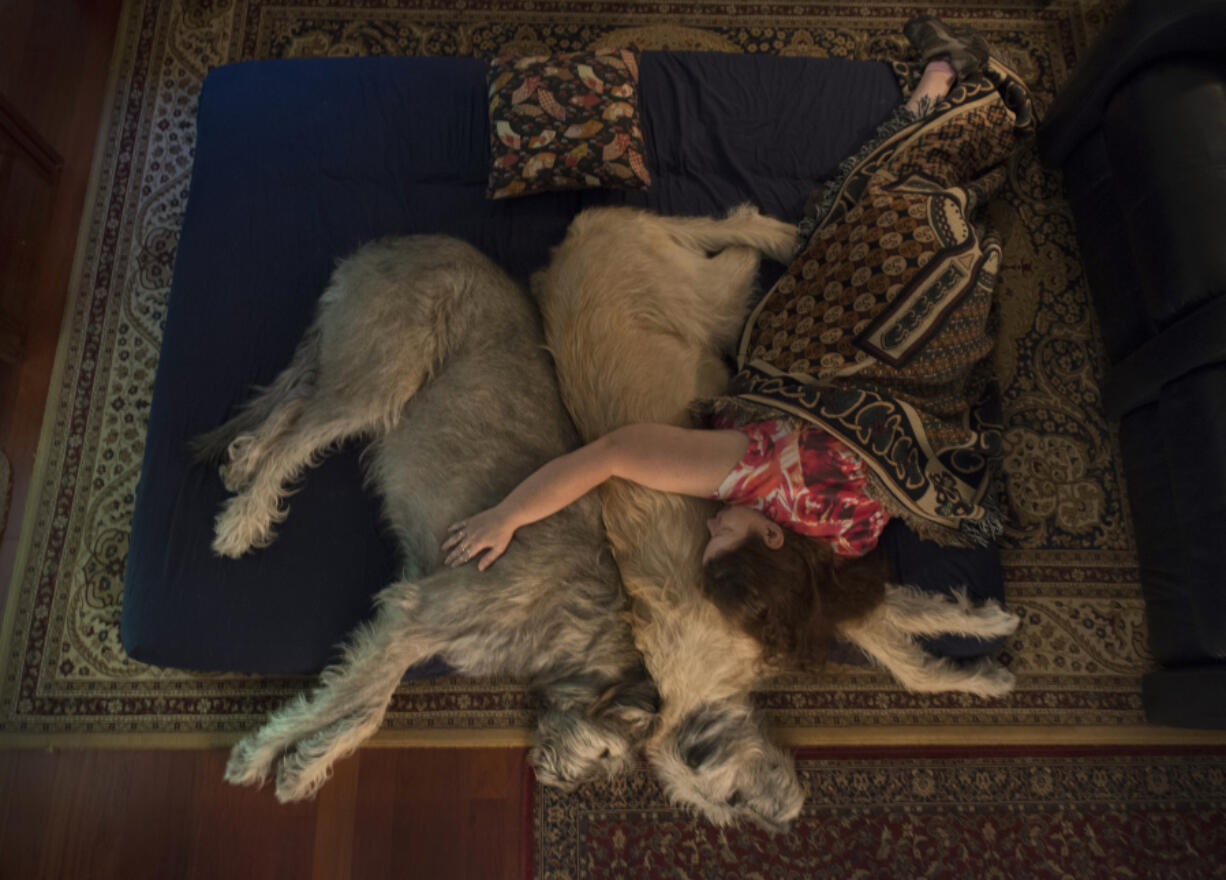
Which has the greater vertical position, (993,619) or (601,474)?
(601,474)

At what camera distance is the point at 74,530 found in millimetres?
2828

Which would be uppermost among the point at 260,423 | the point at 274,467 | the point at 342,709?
the point at 260,423

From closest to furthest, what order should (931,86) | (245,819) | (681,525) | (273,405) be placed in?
(681,525) → (273,405) → (245,819) → (931,86)

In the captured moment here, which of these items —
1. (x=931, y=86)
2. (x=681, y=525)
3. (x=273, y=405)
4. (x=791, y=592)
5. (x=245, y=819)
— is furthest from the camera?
(x=931, y=86)

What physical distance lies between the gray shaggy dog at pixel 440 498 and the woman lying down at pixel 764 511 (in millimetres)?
135

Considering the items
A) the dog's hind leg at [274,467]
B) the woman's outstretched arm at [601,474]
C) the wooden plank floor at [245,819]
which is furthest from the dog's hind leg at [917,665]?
the dog's hind leg at [274,467]

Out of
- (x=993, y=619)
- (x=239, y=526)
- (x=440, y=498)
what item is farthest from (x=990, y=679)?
(x=239, y=526)

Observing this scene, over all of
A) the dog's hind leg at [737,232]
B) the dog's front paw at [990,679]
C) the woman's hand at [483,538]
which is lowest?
the dog's front paw at [990,679]

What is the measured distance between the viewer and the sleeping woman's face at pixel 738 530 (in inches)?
87.1

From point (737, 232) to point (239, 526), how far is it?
2086mm

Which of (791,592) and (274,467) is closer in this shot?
(791,592)

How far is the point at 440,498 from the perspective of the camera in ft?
7.65

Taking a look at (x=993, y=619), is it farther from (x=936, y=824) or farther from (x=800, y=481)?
(x=800, y=481)

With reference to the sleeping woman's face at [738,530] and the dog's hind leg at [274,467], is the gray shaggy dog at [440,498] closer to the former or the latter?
the dog's hind leg at [274,467]
